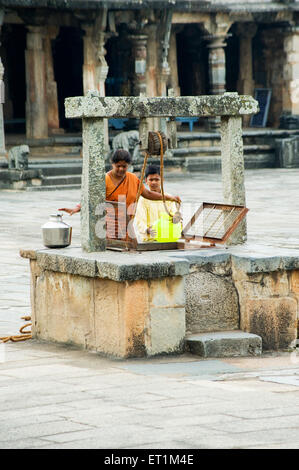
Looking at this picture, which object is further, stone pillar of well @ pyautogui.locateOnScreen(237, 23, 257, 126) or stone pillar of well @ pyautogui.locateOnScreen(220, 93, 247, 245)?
stone pillar of well @ pyautogui.locateOnScreen(237, 23, 257, 126)

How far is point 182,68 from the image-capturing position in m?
27.4

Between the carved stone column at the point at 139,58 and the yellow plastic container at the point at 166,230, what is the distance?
15703 millimetres

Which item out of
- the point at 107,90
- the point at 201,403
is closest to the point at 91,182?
the point at 201,403

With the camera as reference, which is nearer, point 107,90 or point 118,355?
point 118,355

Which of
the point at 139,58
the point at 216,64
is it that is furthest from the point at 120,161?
the point at 216,64

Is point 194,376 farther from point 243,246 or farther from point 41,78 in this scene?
point 41,78

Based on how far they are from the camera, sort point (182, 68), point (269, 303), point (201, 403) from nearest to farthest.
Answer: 1. point (201, 403)
2. point (269, 303)
3. point (182, 68)

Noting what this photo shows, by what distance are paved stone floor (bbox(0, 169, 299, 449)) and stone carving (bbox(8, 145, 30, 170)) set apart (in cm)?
1148

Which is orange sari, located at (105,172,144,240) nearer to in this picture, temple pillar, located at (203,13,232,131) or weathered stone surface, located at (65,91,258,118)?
weathered stone surface, located at (65,91,258,118)

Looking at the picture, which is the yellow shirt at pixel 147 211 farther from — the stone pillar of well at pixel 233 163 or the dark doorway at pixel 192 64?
the dark doorway at pixel 192 64

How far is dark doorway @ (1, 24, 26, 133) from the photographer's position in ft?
79.7

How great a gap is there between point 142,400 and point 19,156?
14.8 m

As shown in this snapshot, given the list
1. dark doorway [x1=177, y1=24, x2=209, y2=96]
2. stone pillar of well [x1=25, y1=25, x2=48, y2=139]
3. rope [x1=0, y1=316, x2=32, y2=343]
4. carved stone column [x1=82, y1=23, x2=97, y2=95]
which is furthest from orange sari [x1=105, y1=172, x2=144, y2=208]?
dark doorway [x1=177, y1=24, x2=209, y2=96]

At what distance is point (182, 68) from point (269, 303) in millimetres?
20504
